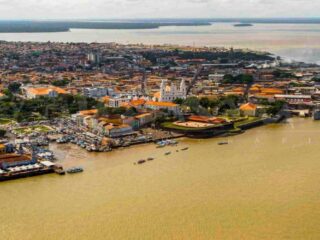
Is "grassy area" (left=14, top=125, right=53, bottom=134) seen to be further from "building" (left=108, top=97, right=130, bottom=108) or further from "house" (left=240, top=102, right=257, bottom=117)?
"house" (left=240, top=102, right=257, bottom=117)

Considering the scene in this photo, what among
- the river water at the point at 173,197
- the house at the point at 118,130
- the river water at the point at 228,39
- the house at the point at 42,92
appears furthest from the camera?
the river water at the point at 228,39

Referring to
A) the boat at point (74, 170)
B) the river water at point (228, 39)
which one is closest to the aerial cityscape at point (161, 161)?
the boat at point (74, 170)

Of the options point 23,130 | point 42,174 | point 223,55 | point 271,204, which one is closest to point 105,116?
point 23,130

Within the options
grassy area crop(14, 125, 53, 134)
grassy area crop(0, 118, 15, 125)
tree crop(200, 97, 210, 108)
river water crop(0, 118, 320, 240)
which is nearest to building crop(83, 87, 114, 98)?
tree crop(200, 97, 210, 108)

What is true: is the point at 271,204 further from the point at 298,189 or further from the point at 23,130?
the point at 23,130

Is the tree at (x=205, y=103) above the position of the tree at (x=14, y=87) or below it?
above

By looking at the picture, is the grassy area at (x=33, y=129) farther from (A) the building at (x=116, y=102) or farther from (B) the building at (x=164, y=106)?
(B) the building at (x=164, y=106)

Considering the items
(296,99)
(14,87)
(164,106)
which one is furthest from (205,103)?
(14,87)

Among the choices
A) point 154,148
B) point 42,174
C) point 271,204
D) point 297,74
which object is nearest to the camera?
point 271,204
